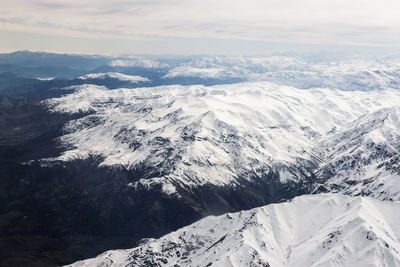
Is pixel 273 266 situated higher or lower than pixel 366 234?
lower

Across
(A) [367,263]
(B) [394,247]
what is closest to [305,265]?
(A) [367,263]

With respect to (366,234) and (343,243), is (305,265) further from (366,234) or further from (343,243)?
(366,234)

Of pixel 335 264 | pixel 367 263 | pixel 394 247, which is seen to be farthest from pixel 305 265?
pixel 394 247

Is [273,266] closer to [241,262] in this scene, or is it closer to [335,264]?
[241,262]

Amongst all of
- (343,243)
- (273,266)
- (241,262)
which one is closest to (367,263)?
(343,243)

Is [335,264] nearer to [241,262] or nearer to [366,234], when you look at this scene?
[366,234]

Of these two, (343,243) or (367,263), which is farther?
(343,243)

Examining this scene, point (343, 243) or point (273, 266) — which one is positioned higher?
point (343, 243)

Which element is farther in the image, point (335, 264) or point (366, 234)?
point (366, 234)
